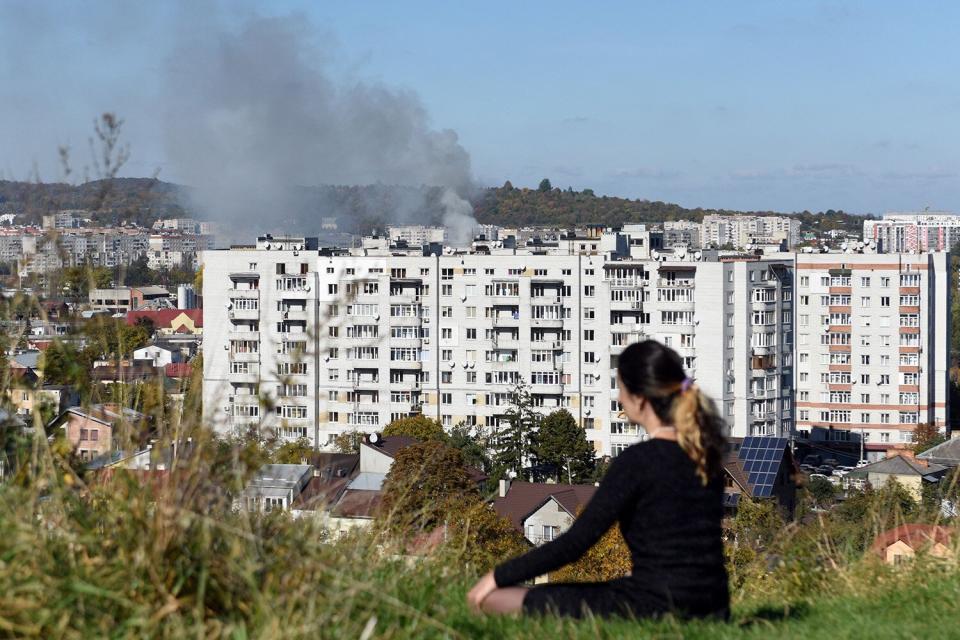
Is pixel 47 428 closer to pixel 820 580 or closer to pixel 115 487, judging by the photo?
pixel 115 487

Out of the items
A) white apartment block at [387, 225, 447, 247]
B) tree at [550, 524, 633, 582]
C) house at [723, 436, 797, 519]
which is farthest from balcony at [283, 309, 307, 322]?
white apartment block at [387, 225, 447, 247]

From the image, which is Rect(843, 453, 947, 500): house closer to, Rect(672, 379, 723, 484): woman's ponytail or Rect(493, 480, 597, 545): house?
Rect(493, 480, 597, 545): house

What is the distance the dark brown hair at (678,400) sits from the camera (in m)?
3.37

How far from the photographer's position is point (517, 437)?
36.2 metres

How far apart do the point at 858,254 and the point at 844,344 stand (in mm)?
3342

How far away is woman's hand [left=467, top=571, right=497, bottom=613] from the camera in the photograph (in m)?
3.41

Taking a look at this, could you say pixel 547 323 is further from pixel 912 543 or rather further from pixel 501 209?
pixel 501 209

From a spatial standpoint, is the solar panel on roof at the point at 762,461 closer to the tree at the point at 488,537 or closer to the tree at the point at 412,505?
the tree at the point at 488,537

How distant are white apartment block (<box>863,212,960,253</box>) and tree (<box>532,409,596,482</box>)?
7017 cm

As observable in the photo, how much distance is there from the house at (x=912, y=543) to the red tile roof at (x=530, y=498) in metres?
15.0

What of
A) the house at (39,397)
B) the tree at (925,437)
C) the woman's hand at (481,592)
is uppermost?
the house at (39,397)

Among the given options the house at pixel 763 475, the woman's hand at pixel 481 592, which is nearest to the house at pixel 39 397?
the woman's hand at pixel 481 592

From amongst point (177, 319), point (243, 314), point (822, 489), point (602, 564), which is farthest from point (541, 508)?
point (177, 319)

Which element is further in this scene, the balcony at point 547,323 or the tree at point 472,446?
the balcony at point 547,323
